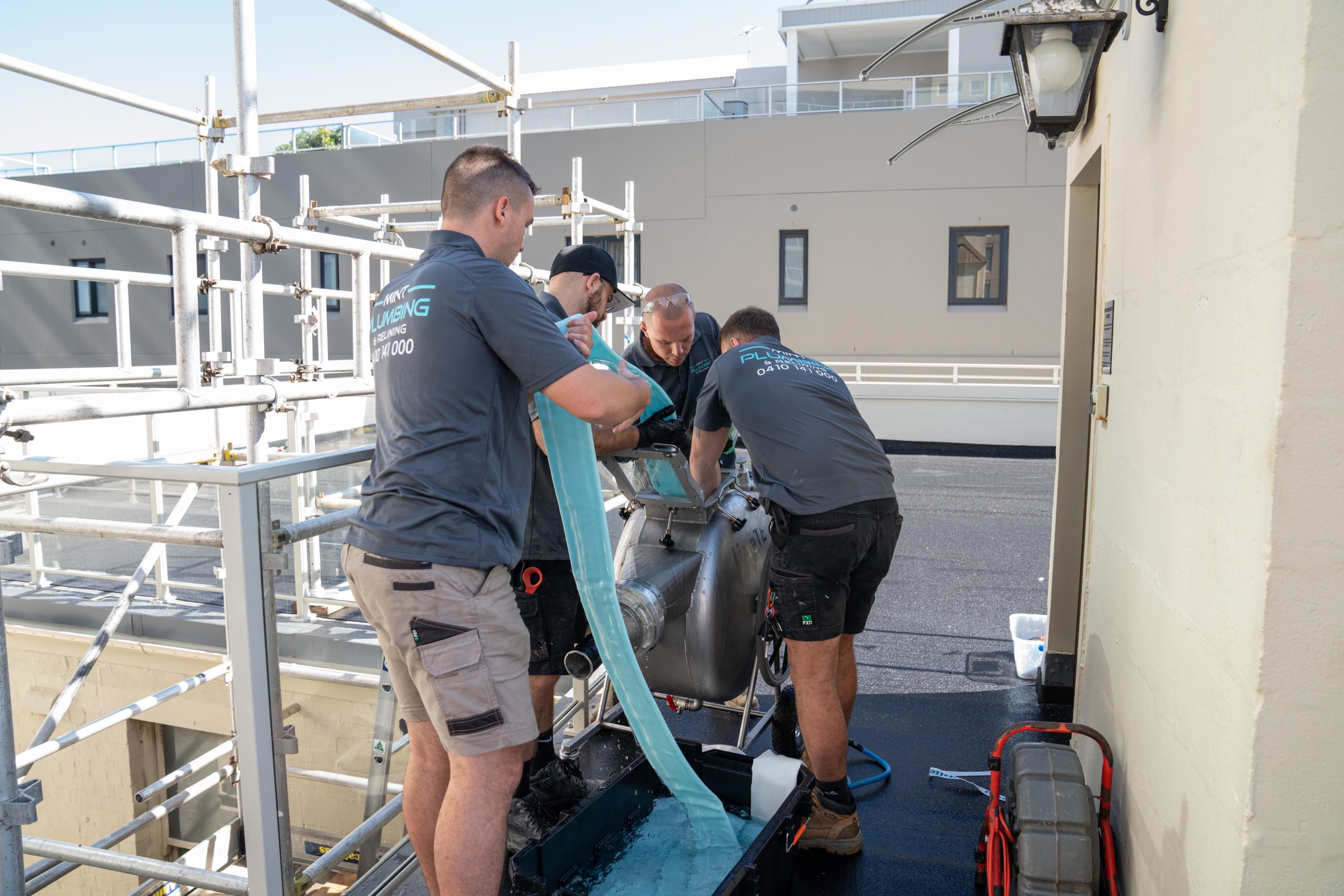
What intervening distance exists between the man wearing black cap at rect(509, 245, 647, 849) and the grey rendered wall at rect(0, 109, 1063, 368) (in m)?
13.8

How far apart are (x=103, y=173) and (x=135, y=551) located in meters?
16.3

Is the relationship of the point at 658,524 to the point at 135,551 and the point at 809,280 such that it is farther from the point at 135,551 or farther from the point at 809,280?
the point at 809,280

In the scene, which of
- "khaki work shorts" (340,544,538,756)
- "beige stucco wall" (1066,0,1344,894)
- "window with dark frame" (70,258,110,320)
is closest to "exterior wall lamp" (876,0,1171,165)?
"beige stucco wall" (1066,0,1344,894)

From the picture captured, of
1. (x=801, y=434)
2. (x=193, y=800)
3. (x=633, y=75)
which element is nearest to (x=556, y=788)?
(x=801, y=434)

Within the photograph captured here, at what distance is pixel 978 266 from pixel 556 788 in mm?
15123

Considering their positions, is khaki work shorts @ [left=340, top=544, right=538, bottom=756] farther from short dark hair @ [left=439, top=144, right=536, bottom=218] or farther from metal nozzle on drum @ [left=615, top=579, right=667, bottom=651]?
short dark hair @ [left=439, top=144, right=536, bottom=218]

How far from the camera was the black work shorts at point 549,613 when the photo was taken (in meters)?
2.84

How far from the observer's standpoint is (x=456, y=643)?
199cm

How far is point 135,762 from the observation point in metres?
5.87

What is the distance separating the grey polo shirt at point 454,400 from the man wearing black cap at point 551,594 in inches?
25.7

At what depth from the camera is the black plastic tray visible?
95.5 inches

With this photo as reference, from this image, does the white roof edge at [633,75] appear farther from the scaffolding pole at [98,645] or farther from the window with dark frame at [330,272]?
the scaffolding pole at [98,645]

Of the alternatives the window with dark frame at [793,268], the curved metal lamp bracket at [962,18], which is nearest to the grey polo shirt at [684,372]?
the curved metal lamp bracket at [962,18]

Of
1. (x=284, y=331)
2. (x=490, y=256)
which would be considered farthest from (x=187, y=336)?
(x=284, y=331)
